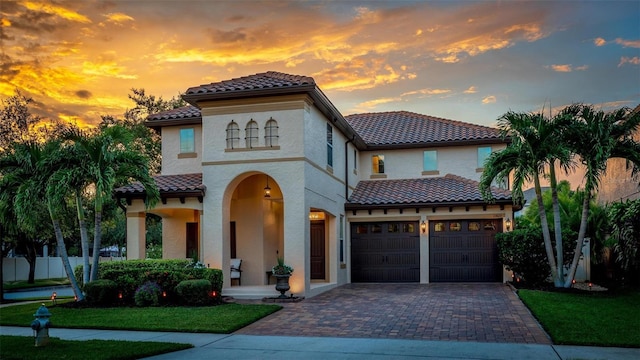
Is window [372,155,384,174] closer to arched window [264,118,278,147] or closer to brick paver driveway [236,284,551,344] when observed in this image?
brick paver driveway [236,284,551,344]

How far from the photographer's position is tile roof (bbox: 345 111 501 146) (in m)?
25.2

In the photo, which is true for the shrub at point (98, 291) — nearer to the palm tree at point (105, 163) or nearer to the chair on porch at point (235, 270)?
the palm tree at point (105, 163)

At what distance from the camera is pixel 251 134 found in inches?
718

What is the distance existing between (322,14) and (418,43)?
132 inches

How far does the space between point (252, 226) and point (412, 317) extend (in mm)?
8247

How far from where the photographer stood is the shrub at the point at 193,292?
15.4 meters

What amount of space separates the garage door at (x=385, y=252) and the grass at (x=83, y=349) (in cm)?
1349

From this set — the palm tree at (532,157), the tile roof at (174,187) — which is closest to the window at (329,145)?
the tile roof at (174,187)

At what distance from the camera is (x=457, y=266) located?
2248cm

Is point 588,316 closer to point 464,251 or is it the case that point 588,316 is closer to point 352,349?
point 352,349

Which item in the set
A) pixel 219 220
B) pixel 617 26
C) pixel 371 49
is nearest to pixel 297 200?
pixel 219 220

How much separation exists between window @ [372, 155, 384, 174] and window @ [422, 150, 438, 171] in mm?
1892

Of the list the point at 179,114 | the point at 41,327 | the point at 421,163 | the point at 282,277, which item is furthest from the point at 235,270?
the point at 421,163

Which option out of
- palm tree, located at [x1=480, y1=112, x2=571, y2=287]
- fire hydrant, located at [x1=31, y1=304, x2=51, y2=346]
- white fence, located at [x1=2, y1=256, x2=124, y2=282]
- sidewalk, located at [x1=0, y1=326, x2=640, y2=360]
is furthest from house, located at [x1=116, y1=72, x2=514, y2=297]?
white fence, located at [x1=2, y1=256, x2=124, y2=282]
